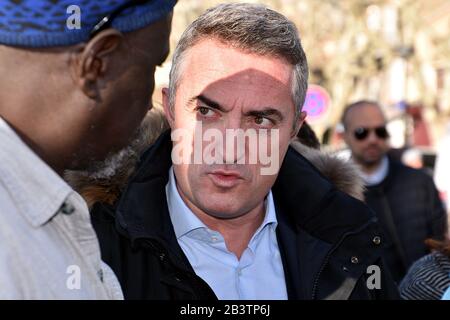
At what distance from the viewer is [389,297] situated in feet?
9.14

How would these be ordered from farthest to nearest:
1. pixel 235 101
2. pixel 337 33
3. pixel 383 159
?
1. pixel 337 33
2. pixel 383 159
3. pixel 235 101

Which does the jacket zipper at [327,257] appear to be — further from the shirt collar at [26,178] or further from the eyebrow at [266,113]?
the shirt collar at [26,178]

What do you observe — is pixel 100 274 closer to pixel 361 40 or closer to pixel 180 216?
pixel 180 216

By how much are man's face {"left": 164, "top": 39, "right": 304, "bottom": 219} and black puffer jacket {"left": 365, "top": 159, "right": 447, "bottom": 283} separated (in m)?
3.52

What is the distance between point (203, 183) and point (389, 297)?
80 cm

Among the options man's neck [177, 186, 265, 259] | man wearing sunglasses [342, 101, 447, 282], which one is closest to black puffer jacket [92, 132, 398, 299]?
man's neck [177, 186, 265, 259]

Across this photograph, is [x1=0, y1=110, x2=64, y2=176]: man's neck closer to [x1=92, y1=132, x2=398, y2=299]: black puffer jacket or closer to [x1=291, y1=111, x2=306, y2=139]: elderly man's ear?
[x1=92, y1=132, x2=398, y2=299]: black puffer jacket

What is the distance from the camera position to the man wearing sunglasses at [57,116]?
1.39 meters

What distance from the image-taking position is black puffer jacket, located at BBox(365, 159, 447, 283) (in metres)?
5.98

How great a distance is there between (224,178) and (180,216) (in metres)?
0.22

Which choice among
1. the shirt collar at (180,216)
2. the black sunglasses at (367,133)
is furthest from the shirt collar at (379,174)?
the shirt collar at (180,216)

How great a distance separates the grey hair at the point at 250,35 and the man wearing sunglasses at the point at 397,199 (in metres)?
3.31
